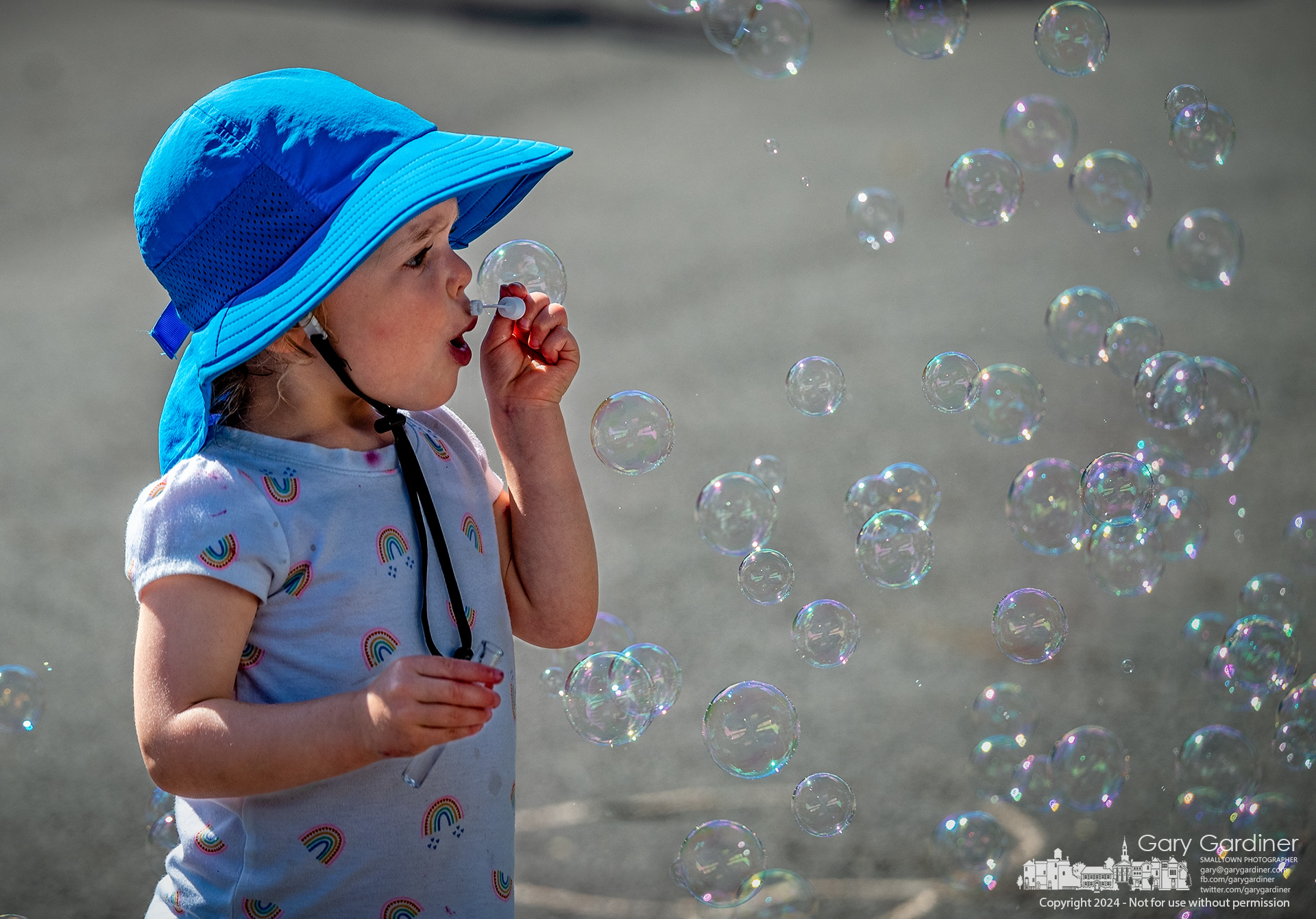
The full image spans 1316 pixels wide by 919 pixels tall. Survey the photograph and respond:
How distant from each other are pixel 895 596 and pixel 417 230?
2.29m

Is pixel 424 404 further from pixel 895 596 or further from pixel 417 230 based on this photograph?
pixel 895 596

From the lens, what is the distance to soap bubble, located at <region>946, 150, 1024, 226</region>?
8.29 feet

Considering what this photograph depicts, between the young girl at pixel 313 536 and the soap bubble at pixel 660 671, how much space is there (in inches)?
21.7

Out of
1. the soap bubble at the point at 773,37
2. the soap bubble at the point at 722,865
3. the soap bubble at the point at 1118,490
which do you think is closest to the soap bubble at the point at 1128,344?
the soap bubble at the point at 1118,490

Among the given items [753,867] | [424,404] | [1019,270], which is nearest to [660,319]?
[1019,270]

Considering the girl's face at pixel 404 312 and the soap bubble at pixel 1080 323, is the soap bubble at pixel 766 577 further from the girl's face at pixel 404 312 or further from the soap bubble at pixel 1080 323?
the girl's face at pixel 404 312

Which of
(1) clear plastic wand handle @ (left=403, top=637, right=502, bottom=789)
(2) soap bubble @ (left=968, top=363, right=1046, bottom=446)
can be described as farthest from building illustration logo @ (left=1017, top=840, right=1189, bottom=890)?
(1) clear plastic wand handle @ (left=403, top=637, right=502, bottom=789)

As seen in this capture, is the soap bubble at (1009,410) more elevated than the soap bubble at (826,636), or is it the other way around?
the soap bubble at (1009,410)

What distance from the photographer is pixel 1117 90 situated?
7688 millimetres

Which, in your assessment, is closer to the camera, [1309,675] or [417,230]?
[417,230]

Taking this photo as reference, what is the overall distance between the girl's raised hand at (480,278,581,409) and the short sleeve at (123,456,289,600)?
0.41 m

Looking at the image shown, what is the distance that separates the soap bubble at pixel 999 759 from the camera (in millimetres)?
2326

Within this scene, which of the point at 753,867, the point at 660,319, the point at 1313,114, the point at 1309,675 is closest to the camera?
the point at 753,867

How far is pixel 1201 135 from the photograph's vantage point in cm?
247
